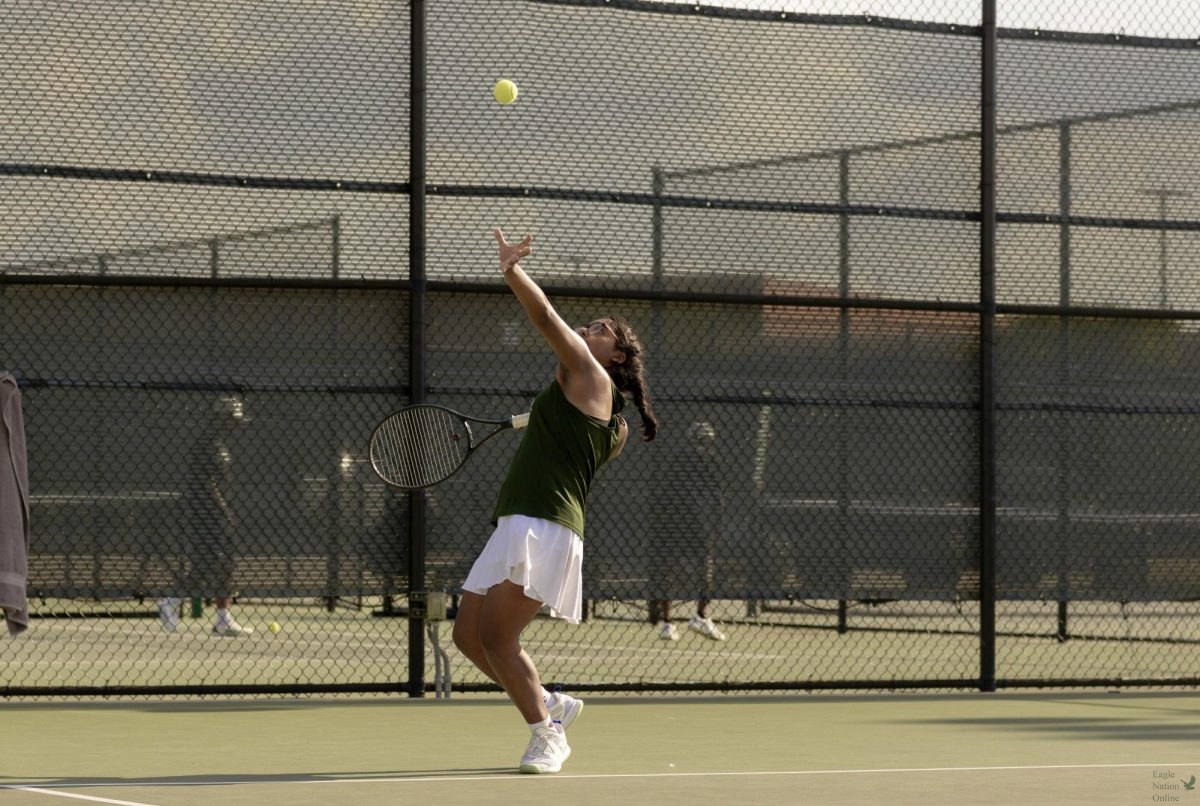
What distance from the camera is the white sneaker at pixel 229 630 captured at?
497 inches

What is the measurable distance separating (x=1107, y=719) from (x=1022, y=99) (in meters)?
3.26

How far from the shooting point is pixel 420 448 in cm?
823

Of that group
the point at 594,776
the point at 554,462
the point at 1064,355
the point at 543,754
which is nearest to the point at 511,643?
the point at 543,754

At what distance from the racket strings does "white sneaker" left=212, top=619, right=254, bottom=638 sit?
4710 millimetres

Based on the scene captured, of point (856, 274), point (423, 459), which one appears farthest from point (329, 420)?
point (856, 274)

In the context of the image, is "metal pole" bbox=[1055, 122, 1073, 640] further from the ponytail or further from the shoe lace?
the shoe lace

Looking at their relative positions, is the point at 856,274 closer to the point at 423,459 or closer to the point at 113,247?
the point at 423,459

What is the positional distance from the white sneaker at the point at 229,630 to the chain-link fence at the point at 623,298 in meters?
1.43

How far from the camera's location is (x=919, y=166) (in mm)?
10195

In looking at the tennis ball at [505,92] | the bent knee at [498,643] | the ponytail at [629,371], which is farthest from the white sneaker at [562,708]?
the tennis ball at [505,92]

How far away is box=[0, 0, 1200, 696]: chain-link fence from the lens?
8.99 metres

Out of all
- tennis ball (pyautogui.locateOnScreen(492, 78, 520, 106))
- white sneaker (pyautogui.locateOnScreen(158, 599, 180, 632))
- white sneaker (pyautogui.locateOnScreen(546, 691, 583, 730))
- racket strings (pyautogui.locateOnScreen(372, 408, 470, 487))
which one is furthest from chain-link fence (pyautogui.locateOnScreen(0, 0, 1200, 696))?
white sneaker (pyautogui.locateOnScreen(546, 691, 583, 730))

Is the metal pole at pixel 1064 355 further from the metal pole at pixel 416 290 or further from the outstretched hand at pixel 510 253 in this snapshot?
the outstretched hand at pixel 510 253

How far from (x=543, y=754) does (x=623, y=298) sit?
3333 millimetres
